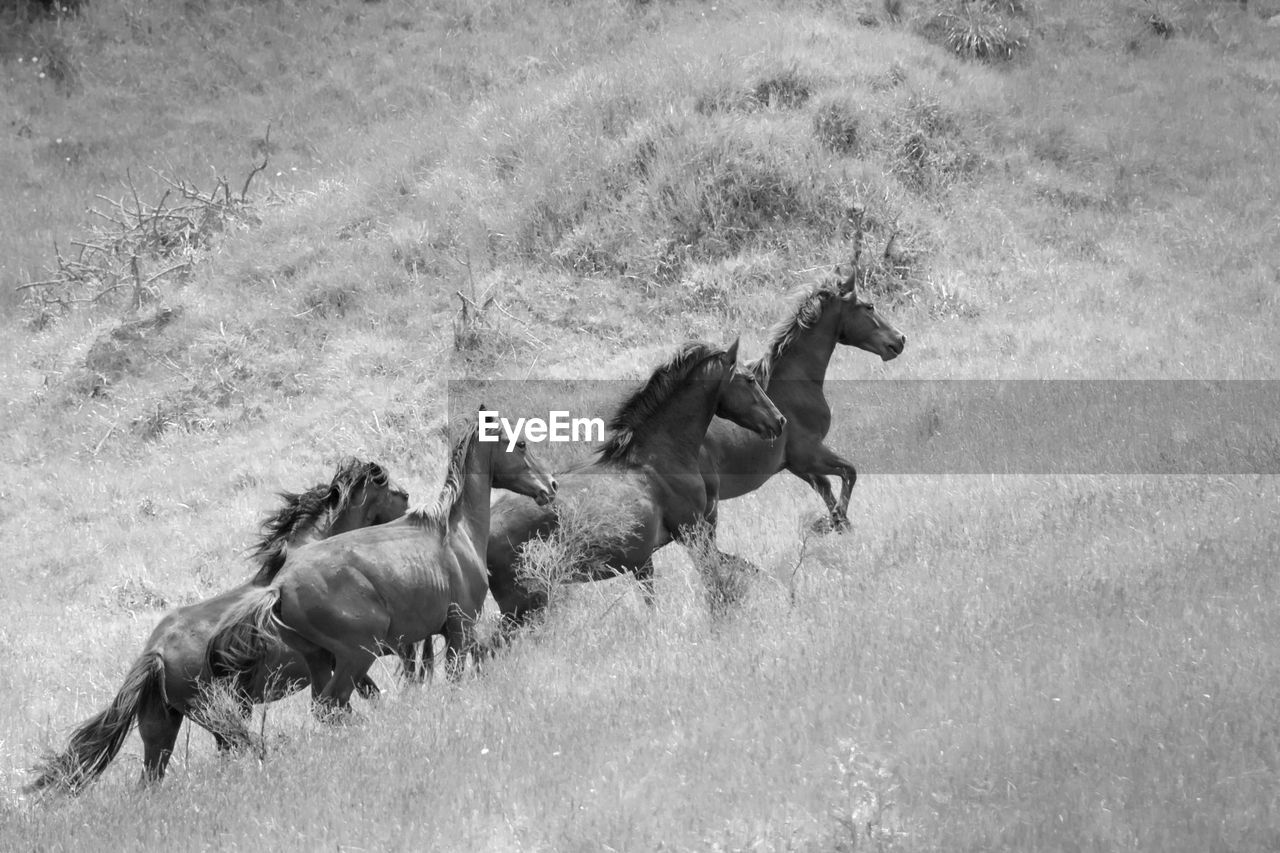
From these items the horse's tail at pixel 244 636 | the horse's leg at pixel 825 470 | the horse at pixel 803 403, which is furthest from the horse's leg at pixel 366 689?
the horse's leg at pixel 825 470

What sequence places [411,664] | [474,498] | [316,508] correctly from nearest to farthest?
1. [411,664]
2. [474,498]
3. [316,508]

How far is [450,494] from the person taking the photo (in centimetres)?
1003

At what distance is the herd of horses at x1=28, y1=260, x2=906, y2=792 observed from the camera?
8867 mm

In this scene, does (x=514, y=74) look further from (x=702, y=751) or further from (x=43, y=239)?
(x=702, y=751)

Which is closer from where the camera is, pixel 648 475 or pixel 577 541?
Answer: pixel 577 541

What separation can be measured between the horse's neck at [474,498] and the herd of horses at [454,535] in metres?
0.01

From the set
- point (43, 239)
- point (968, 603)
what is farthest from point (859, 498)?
point (43, 239)

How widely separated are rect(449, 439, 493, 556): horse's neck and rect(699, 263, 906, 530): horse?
7.38 feet

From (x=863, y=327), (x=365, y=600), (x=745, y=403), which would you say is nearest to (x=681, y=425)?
(x=745, y=403)

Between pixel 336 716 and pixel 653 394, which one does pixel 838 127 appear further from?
pixel 336 716

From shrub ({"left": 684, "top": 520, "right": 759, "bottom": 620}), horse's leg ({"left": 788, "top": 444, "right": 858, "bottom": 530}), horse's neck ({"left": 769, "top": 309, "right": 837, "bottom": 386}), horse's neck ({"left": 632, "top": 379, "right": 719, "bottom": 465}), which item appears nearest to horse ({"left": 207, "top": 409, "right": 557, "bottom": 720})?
shrub ({"left": 684, "top": 520, "right": 759, "bottom": 620})

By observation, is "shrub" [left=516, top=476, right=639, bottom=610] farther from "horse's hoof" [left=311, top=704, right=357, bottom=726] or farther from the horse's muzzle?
"horse's hoof" [left=311, top=704, right=357, bottom=726]

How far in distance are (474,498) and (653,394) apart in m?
2.05

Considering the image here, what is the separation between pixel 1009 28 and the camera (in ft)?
91.2
